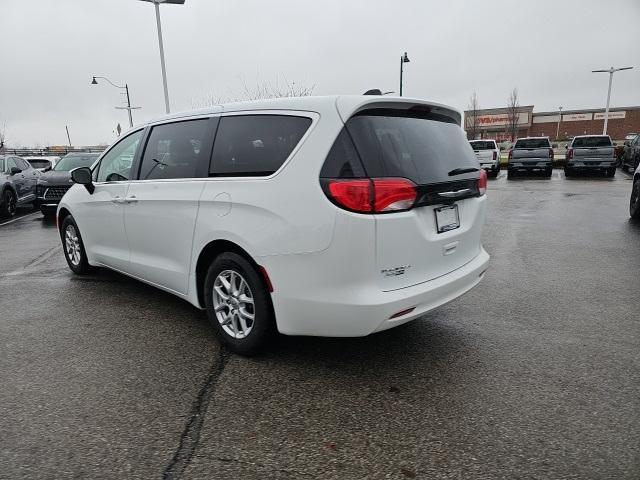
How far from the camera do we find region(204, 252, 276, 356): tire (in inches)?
A: 125

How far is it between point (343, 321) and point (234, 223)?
40.4 inches

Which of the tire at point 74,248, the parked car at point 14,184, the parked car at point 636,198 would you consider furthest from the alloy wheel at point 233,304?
the parked car at point 14,184

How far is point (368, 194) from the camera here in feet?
8.93

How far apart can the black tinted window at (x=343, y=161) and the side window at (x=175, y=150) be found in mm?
1251

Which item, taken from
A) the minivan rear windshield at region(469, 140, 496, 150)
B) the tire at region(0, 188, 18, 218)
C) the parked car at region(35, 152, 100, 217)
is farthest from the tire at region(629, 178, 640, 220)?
the minivan rear windshield at region(469, 140, 496, 150)

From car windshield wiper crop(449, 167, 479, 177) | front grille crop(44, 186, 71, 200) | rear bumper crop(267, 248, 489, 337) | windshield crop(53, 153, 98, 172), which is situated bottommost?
front grille crop(44, 186, 71, 200)

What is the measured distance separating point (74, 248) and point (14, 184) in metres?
8.17

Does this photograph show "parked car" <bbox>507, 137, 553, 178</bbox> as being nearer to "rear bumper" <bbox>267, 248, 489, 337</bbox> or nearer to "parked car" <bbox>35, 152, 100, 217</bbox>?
"parked car" <bbox>35, 152, 100, 217</bbox>

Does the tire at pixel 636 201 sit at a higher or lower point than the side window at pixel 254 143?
lower

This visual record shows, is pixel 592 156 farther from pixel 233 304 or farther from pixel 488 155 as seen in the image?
pixel 233 304

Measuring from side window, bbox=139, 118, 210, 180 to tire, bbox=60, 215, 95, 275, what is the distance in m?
1.83

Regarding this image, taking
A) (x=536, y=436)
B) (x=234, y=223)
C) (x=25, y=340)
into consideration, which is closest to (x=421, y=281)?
(x=536, y=436)

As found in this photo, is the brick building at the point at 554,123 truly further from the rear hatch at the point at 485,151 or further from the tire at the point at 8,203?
the tire at the point at 8,203

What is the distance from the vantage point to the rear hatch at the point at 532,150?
2061 centimetres
